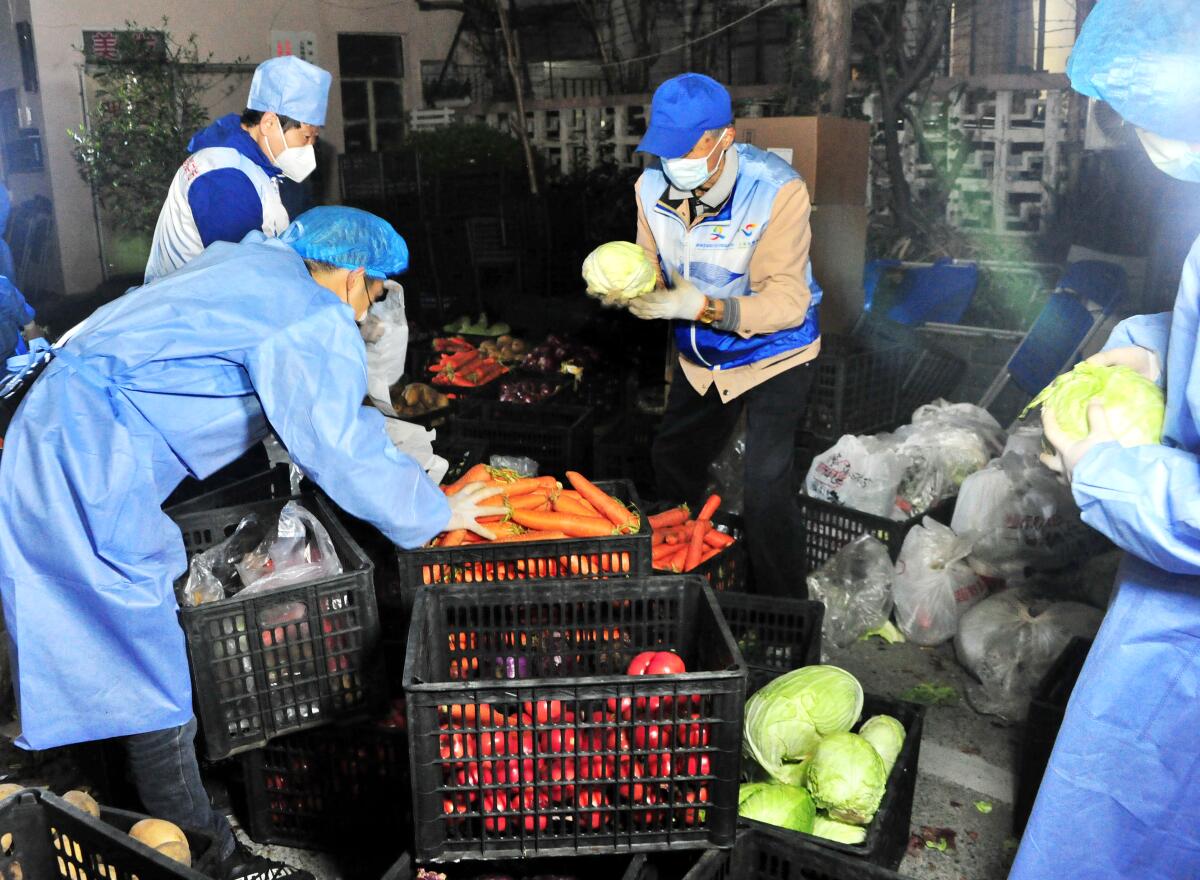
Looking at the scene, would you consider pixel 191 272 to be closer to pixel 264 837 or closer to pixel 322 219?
pixel 322 219

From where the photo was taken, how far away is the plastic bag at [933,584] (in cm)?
412

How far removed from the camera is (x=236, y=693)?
101 inches

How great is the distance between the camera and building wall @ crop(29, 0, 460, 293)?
34.8 ft

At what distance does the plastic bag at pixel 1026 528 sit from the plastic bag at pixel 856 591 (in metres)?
0.36

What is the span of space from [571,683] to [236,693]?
3.36ft

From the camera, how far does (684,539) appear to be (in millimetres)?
3805

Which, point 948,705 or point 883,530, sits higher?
point 883,530

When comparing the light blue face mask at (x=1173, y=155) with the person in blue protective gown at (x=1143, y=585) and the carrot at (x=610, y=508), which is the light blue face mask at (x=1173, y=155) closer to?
the person in blue protective gown at (x=1143, y=585)

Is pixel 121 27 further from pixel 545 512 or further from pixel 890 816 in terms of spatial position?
pixel 890 816

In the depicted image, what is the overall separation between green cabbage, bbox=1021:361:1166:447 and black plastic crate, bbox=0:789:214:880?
1791 mm

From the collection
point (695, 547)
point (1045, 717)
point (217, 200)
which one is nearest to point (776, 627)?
point (695, 547)

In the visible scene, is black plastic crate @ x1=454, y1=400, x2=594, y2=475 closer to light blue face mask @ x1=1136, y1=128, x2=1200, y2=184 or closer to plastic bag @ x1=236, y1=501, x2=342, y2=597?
plastic bag @ x1=236, y1=501, x2=342, y2=597

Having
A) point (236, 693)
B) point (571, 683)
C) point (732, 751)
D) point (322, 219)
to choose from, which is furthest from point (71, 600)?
point (732, 751)

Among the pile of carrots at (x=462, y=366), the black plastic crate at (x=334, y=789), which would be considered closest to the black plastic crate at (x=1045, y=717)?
the black plastic crate at (x=334, y=789)
